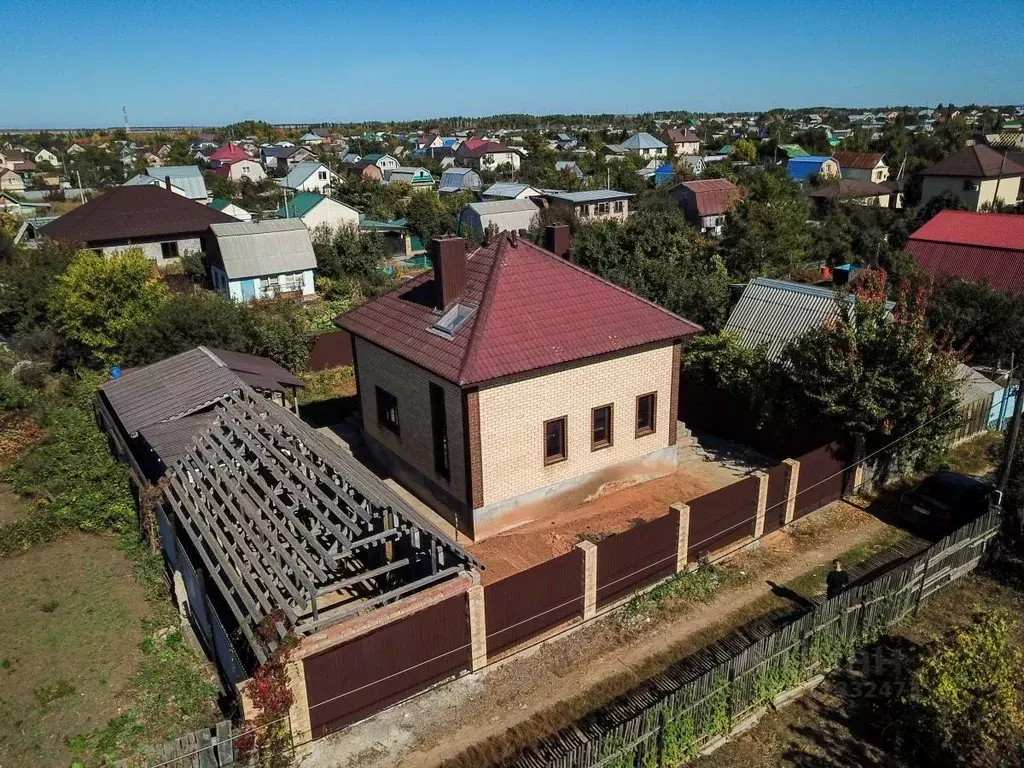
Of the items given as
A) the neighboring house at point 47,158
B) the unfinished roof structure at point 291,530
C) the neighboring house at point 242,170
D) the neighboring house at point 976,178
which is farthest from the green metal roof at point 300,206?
the neighboring house at point 47,158

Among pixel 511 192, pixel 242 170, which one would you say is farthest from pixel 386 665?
pixel 242 170

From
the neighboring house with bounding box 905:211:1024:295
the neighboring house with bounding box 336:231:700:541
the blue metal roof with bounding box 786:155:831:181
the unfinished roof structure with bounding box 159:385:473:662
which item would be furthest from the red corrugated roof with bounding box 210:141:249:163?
the unfinished roof structure with bounding box 159:385:473:662

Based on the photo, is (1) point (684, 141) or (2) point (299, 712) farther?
(1) point (684, 141)

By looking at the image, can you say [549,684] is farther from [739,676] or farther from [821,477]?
[821,477]

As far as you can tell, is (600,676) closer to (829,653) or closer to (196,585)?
(829,653)

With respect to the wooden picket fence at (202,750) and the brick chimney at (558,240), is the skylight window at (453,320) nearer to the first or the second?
the brick chimney at (558,240)

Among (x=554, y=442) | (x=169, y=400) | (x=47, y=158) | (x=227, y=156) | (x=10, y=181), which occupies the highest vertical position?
(x=47, y=158)
